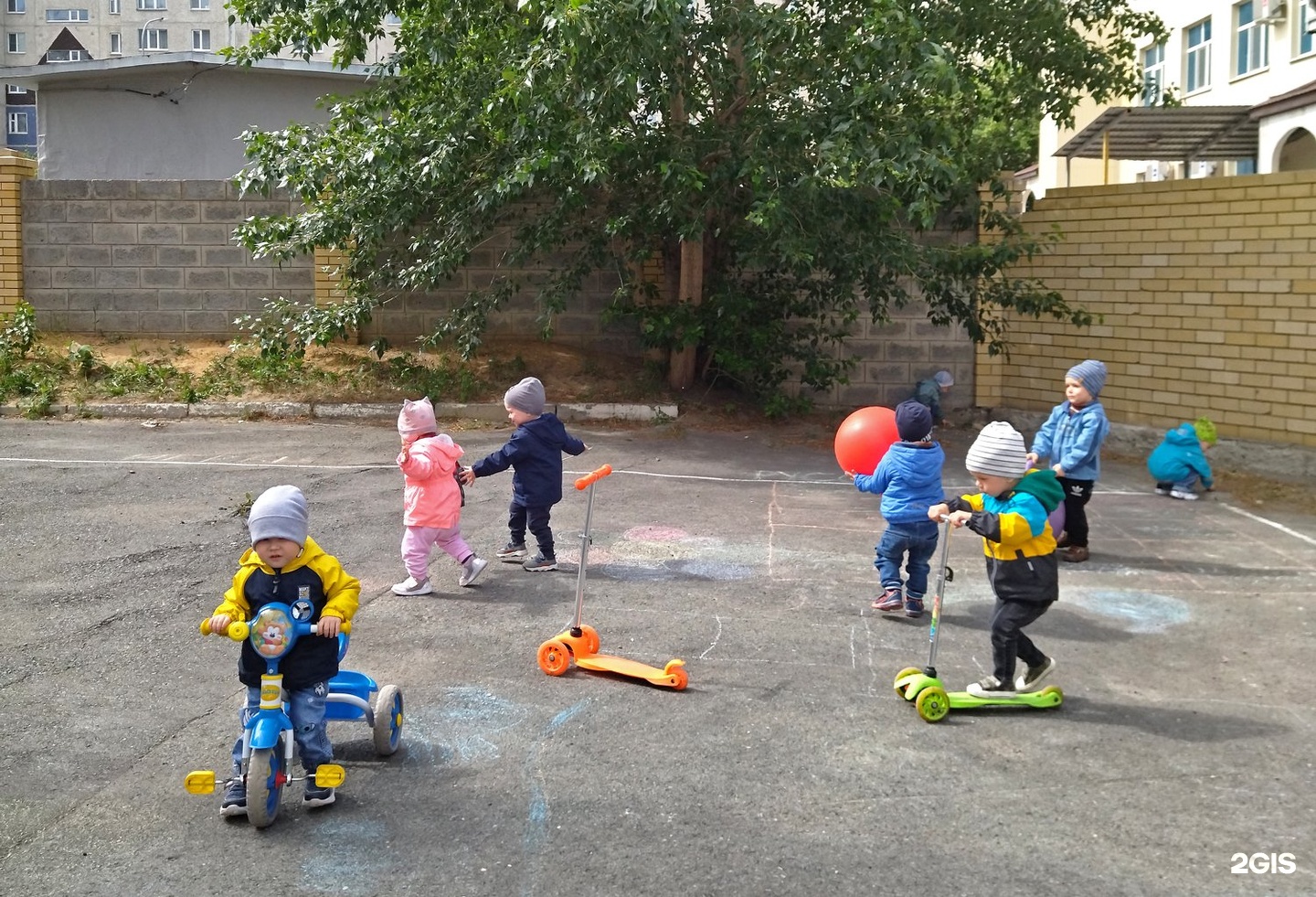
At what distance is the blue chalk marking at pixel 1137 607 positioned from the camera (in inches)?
270

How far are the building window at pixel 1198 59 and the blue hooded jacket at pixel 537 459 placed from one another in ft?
83.6

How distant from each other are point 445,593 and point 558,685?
1.80m

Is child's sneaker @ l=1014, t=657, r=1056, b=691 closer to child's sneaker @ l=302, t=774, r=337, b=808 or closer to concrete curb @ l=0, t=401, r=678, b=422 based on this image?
child's sneaker @ l=302, t=774, r=337, b=808

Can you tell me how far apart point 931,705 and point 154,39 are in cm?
7773

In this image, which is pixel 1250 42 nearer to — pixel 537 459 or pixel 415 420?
pixel 537 459

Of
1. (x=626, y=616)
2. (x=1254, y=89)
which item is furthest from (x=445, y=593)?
(x=1254, y=89)

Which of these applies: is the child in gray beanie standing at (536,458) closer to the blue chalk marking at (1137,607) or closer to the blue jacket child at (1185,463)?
the blue chalk marking at (1137,607)

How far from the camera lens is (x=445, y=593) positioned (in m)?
7.23

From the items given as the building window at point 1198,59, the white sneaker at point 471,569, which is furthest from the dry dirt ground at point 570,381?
the building window at point 1198,59

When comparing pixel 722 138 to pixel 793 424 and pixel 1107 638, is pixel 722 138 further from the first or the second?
pixel 1107 638

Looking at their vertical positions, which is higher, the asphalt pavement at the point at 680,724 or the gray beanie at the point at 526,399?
the gray beanie at the point at 526,399

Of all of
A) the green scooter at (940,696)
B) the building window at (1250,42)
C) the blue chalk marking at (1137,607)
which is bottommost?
the blue chalk marking at (1137,607)

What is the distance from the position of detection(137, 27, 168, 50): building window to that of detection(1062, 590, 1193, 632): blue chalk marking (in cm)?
7461

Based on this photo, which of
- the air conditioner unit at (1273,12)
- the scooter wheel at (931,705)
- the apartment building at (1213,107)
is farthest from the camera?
the air conditioner unit at (1273,12)
